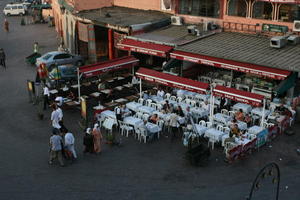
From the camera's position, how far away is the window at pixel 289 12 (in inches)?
857

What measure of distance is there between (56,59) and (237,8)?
13.2 meters

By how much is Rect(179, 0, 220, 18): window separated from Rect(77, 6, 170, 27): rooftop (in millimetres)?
1522

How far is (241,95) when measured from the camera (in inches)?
658

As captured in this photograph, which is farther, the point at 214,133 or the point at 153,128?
the point at 153,128

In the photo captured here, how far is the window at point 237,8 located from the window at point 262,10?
0.70 metres

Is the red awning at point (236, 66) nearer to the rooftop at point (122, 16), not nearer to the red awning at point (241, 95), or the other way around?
the red awning at point (241, 95)

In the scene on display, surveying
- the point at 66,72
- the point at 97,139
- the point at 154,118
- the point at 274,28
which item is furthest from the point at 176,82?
the point at 66,72

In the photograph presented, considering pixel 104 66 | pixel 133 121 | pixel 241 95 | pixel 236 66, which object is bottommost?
pixel 133 121

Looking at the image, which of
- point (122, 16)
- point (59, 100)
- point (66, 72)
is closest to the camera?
point (59, 100)

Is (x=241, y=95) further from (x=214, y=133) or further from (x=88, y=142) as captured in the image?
(x=88, y=142)

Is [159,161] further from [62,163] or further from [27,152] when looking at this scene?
[27,152]

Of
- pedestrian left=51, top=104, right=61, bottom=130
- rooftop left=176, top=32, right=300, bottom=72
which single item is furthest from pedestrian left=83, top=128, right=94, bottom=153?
rooftop left=176, top=32, right=300, bottom=72

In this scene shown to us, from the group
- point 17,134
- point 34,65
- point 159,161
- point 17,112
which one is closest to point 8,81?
point 34,65

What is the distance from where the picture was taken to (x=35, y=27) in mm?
49281
